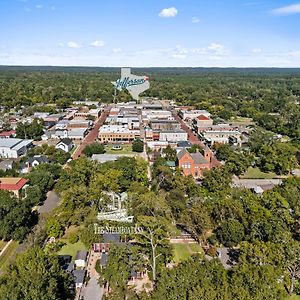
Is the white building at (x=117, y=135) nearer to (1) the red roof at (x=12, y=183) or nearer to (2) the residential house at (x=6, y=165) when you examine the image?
(2) the residential house at (x=6, y=165)

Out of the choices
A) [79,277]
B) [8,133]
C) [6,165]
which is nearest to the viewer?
[79,277]

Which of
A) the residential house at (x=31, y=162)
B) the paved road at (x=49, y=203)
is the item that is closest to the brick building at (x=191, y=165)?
the paved road at (x=49, y=203)

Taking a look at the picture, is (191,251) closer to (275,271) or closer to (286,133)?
(275,271)

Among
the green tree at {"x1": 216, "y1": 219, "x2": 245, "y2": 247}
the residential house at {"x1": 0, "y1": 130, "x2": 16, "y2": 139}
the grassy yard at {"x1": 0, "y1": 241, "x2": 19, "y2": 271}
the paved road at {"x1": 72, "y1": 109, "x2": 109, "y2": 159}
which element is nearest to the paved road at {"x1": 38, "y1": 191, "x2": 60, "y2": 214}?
the grassy yard at {"x1": 0, "y1": 241, "x2": 19, "y2": 271}

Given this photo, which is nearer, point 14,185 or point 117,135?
point 14,185

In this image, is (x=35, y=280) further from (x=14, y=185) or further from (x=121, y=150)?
(x=121, y=150)

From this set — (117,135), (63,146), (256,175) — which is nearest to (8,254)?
(256,175)
